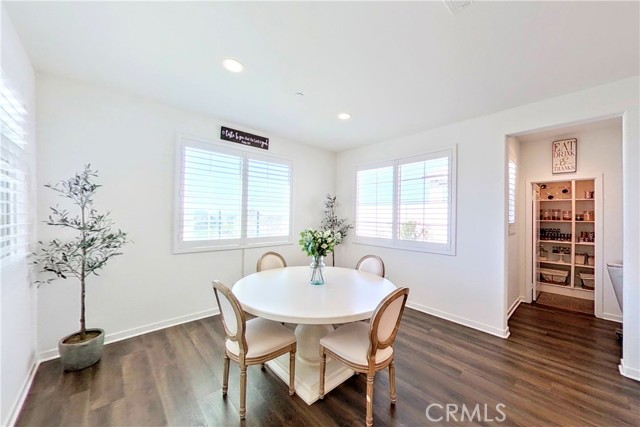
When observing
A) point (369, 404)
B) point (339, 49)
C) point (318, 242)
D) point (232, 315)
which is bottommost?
point (369, 404)

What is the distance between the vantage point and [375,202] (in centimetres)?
425

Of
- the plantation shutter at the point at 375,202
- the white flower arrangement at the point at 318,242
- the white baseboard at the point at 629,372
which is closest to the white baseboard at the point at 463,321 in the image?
the white baseboard at the point at 629,372

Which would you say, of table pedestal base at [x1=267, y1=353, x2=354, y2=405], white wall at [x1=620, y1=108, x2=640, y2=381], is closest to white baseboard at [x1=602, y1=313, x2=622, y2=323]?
white wall at [x1=620, y1=108, x2=640, y2=381]

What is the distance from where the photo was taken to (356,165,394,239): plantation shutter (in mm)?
4062

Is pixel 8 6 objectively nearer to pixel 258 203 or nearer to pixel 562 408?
pixel 258 203

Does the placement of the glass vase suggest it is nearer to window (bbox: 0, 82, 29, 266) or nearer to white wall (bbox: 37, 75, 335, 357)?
white wall (bbox: 37, 75, 335, 357)

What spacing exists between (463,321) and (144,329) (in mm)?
3965

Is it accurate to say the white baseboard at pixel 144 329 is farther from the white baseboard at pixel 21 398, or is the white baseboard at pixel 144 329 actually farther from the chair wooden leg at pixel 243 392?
the chair wooden leg at pixel 243 392

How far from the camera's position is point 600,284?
3.41m

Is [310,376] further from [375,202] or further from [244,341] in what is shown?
[375,202]

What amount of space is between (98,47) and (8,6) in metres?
0.44

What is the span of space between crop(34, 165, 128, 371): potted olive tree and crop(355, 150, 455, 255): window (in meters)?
3.53

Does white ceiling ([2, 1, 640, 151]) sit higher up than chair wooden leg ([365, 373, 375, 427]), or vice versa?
white ceiling ([2, 1, 640, 151])

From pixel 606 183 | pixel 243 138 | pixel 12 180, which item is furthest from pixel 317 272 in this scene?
pixel 606 183
